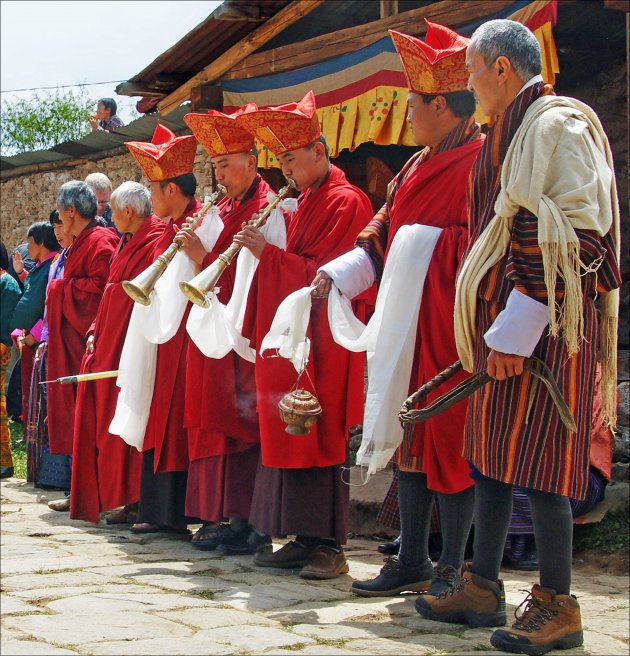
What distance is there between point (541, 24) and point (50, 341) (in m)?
3.70

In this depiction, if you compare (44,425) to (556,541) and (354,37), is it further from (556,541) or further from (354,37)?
(556,541)

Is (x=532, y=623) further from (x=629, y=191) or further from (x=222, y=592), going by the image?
(x=629, y=191)

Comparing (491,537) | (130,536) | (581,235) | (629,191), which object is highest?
(629,191)

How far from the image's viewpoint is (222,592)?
405 centimetres

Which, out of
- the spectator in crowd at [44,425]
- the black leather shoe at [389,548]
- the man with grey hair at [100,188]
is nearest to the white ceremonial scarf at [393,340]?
the black leather shoe at [389,548]

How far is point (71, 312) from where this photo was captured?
683 cm

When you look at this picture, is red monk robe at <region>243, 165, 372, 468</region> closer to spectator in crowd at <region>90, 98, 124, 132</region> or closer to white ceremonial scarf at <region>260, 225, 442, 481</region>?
white ceremonial scarf at <region>260, 225, 442, 481</region>

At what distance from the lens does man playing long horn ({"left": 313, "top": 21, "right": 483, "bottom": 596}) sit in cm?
380

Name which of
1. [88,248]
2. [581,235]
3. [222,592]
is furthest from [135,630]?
[88,248]

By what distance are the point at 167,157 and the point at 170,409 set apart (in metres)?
1.34

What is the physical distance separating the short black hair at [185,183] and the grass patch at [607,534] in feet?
8.86

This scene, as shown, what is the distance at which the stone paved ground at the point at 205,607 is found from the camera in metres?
3.16

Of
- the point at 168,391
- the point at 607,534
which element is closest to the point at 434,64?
the point at 168,391

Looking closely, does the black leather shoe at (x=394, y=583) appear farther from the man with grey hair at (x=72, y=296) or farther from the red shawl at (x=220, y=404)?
the man with grey hair at (x=72, y=296)
